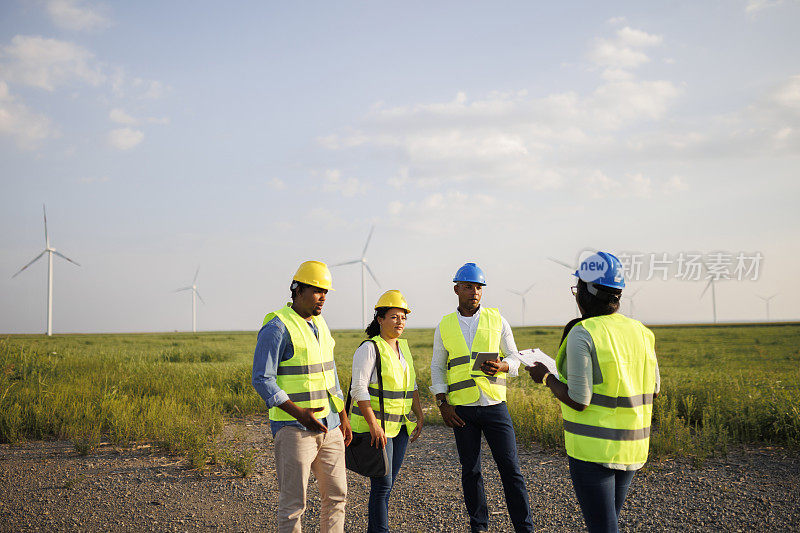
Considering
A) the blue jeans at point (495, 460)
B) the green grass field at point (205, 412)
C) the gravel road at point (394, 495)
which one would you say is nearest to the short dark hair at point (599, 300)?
the blue jeans at point (495, 460)

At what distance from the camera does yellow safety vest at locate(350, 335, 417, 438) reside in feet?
13.7

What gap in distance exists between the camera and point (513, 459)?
175 inches

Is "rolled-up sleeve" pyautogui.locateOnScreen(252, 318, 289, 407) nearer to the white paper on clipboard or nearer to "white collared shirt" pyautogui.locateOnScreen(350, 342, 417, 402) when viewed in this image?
"white collared shirt" pyautogui.locateOnScreen(350, 342, 417, 402)

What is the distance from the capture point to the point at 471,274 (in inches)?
190

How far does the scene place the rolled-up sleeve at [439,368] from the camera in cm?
467

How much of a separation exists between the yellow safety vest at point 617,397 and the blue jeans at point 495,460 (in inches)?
61.8

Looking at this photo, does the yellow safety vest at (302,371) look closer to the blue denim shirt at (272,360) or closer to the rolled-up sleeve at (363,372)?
the blue denim shirt at (272,360)

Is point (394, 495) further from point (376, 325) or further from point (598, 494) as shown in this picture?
point (598, 494)

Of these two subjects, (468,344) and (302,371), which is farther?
(468,344)

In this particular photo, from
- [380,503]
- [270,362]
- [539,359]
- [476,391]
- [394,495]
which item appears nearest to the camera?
[539,359]

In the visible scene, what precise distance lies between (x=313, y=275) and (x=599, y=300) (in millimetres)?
1984

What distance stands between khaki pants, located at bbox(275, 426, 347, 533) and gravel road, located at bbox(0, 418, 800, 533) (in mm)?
1721

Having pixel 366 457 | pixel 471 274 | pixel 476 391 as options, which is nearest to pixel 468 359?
pixel 476 391

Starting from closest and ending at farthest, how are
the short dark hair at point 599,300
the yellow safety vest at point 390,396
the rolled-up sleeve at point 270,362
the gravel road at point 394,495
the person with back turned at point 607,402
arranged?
the person with back turned at point 607,402 < the short dark hair at point 599,300 < the rolled-up sleeve at point 270,362 < the yellow safety vest at point 390,396 < the gravel road at point 394,495
